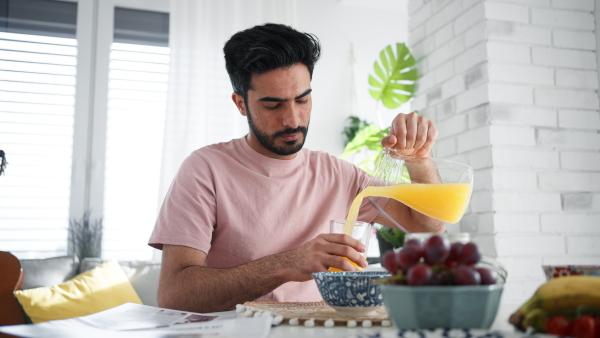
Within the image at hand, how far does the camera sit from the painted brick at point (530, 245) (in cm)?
217

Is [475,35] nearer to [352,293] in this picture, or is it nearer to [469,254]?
[352,293]

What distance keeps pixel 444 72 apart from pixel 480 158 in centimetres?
54

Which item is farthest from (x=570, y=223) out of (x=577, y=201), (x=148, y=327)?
(x=148, y=327)

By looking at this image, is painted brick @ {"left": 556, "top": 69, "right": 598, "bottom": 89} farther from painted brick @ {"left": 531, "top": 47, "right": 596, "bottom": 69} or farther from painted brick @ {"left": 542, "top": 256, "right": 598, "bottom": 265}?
painted brick @ {"left": 542, "top": 256, "right": 598, "bottom": 265}

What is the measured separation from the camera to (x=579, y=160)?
2.29m

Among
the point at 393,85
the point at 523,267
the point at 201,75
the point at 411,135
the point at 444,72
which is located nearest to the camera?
the point at 411,135

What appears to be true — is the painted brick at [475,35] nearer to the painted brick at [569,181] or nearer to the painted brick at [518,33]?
the painted brick at [518,33]

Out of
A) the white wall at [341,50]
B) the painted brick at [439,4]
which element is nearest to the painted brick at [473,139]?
the painted brick at [439,4]

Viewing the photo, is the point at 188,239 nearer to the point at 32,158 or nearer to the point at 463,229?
the point at 463,229

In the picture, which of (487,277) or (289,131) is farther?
(289,131)

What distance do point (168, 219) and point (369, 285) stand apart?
0.75 m

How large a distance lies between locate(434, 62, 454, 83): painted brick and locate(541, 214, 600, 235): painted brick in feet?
2.58

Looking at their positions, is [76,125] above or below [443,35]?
below

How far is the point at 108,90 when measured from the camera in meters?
3.77
